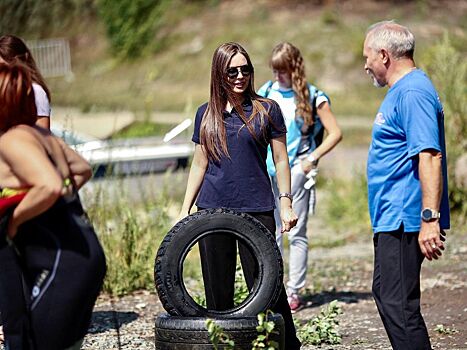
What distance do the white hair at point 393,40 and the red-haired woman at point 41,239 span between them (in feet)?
5.06

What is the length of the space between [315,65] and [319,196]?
13363 mm

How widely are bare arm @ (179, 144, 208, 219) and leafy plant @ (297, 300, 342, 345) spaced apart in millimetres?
1090

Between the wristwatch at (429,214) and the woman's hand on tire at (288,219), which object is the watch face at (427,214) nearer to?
the wristwatch at (429,214)

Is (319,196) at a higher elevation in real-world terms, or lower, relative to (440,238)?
lower

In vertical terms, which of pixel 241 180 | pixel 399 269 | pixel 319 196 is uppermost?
pixel 241 180

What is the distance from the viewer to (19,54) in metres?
5.10

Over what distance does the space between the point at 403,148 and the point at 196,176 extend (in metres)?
1.28

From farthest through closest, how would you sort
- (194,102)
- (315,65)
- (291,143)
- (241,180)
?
(315,65), (194,102), (291,143), (241,180)

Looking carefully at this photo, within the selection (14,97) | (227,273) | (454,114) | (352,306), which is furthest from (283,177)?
(454,114)

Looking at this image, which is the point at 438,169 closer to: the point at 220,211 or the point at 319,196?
the point at 220,211

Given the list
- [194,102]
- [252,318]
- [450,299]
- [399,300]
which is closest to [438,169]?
[399,300]

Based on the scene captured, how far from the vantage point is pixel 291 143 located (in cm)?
671

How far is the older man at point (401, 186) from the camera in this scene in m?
4.27

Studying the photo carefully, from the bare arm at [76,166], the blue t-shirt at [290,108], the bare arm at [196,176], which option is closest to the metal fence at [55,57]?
the blue t-shirt at [290,108]
